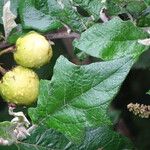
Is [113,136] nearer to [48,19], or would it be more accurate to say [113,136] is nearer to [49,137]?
[49,137]

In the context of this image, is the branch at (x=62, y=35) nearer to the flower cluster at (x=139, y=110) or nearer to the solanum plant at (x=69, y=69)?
the solanum plant at (x=69, y=69)

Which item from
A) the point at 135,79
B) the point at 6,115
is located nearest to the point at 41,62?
the point at 6,115

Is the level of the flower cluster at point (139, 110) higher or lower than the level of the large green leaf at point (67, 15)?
lower

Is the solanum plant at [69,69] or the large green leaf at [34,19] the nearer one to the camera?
the solanum plant at [69,69]

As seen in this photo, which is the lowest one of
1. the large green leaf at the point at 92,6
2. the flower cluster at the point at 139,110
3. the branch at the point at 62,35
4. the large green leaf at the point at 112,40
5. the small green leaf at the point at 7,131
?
the flower cluster at the point at 139,110

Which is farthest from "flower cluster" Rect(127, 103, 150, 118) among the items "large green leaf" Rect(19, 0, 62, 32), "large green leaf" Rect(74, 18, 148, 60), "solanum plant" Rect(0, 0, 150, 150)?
"large green leaf" Rect(19, 0, 62, 32)

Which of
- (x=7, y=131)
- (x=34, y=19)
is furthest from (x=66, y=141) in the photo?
(x=34, y=19)

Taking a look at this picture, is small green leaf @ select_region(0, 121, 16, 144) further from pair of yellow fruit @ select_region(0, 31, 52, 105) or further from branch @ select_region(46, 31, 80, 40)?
branch @ select_region(46, 31, 80, 40)

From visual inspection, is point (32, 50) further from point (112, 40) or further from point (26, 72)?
point (112, 40)

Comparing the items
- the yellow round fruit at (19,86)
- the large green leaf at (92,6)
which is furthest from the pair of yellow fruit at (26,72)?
the large green leaf at (92,6)
